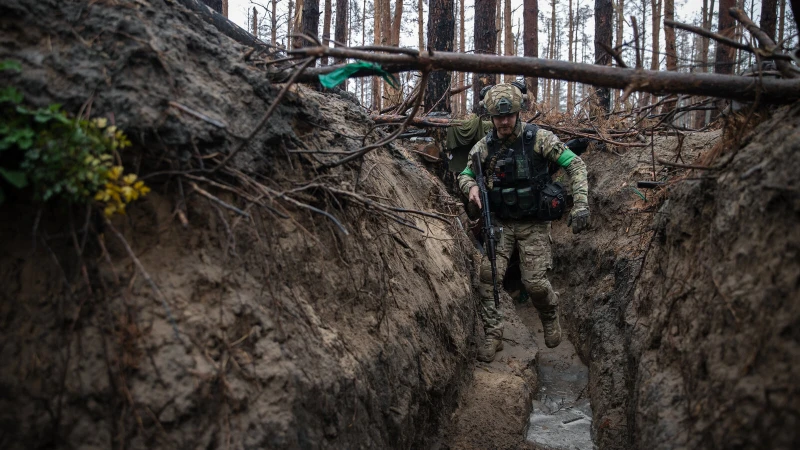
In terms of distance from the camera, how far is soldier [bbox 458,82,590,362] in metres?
5.71

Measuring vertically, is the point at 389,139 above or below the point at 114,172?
above

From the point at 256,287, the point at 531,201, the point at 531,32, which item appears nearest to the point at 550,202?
the point at 531,201

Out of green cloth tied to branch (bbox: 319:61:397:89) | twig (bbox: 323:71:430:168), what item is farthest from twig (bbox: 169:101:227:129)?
twig (bbox: 323:71:430:168)

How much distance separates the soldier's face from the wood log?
2236 mm

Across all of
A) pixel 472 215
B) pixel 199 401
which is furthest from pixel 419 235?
pixel 199 401

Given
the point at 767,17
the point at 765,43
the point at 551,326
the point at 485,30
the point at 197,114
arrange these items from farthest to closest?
the point at 485,30 → the point at 767,17 → the point at 551,326 → the point at 765,43 → the point at 197,114

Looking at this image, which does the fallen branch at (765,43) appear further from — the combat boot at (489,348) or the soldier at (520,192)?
the combat boot at (489,348)

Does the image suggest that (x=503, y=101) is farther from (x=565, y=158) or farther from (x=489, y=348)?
(x=489, y=348)

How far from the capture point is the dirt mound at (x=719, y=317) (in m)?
2.30

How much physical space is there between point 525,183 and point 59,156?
14.9 feet

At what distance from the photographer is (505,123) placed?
5.73m

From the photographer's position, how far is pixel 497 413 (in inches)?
191

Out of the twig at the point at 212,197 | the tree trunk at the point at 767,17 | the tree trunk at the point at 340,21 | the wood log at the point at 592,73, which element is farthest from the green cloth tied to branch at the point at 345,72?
the tree trunk at the point at 340,21

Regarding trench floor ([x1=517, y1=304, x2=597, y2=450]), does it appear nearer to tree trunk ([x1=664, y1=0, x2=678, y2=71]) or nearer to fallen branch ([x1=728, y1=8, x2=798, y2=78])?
fallen branch ([x1=728, y1=8, x2=798, y2=78])
